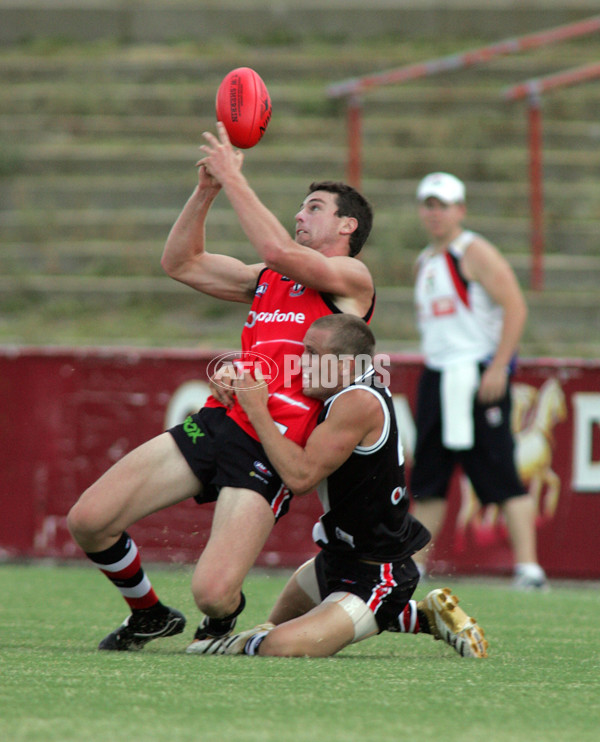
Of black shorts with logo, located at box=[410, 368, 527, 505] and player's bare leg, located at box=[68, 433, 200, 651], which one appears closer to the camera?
player's bare leg, located at box=[68, 433, 200, 651]

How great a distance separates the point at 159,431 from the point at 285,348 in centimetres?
318

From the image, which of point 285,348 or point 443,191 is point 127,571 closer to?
point 285,348

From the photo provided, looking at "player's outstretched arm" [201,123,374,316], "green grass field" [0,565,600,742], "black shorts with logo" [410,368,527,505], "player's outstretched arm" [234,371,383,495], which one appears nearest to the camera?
"green grass field" [0,565,600,742]

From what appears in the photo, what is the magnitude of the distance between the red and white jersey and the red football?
261 centimetres

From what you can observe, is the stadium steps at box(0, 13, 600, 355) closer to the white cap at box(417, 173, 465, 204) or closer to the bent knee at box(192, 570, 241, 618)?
the white cap at box(417, 173, 465, 204)

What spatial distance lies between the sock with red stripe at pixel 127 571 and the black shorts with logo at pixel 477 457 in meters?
2.69

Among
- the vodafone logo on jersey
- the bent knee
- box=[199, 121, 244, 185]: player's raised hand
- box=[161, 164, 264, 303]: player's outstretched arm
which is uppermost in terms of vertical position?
box=[199, 121, 244, 185]: player's raised hand

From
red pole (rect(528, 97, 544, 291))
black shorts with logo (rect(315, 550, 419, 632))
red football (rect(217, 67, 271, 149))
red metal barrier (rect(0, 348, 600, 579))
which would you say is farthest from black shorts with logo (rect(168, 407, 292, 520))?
red pole (rect(528, 97, 544, 291))

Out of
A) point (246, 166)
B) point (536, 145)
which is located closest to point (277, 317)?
point (536, 145)

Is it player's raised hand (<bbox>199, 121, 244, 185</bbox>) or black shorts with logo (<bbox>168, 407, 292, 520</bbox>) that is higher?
player's raised hand (<bbox>199, 121, 244, 185</bbox>)

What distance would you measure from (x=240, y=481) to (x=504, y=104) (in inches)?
411

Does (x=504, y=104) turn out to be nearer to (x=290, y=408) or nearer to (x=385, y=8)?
(x=385, y=8)

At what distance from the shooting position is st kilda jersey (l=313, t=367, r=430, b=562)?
4.18 m

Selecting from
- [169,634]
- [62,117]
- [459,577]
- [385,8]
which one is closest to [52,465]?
[459,577]
